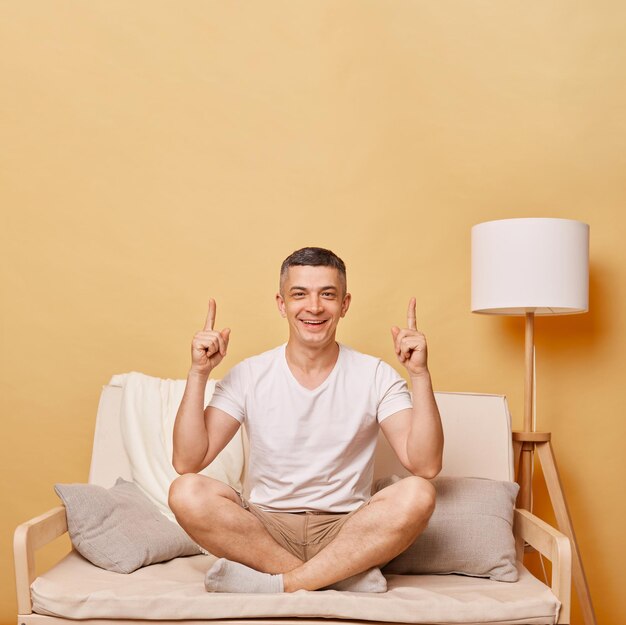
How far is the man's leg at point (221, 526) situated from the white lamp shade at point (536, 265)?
115 centimetres

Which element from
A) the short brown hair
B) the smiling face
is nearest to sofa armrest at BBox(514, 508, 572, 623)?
the smiling face

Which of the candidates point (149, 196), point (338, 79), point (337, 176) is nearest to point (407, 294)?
point (337, 176)

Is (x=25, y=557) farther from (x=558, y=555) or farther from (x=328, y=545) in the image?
(x=558, y=555)

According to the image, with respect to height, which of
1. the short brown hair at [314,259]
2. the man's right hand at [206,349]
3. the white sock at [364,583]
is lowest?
the white sock at [364,583]

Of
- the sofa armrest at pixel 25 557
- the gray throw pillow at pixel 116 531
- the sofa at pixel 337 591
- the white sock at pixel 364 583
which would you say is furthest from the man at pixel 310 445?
the sofa armrest at pixel 25 557

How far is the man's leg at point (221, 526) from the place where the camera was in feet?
6.45

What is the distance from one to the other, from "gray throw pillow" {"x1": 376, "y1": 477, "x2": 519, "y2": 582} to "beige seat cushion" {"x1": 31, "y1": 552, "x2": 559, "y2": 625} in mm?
186

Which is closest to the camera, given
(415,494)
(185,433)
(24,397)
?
(415,494)

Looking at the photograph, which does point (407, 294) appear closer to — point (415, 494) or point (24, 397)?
point (415, 494)

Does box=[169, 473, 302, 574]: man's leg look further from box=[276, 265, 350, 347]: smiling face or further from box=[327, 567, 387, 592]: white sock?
box=[276, 265, 350, 347]: smiling face

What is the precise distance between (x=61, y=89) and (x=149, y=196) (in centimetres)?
54

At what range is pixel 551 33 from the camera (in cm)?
309

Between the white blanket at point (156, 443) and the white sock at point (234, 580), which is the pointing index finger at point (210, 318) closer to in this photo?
the white blanket at point (156, 443)

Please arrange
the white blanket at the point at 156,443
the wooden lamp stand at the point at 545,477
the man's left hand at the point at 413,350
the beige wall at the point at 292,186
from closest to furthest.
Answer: the man's left hand at the point at 413,350
the white blanket at the point at 156,443
the wooden lamp stand at the point at 545,477
the beige wall at the point at 292,186
